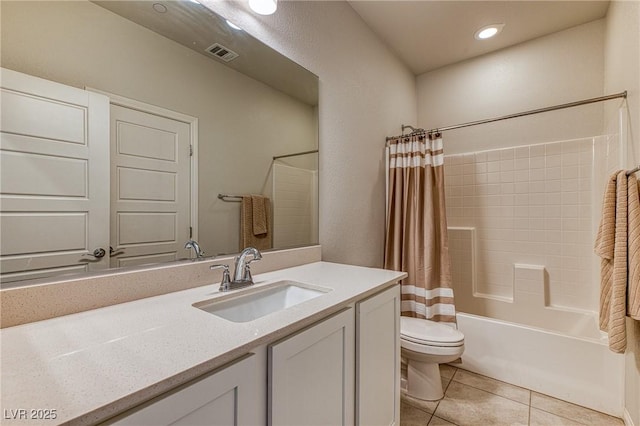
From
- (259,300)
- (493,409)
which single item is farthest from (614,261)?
(259,300)

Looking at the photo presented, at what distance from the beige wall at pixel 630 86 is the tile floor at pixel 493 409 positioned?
228 mm

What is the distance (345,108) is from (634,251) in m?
1.66

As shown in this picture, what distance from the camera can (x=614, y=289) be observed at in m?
1.28

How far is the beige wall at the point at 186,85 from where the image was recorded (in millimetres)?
805

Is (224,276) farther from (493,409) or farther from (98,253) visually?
(493,409)

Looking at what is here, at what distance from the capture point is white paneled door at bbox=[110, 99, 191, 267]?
3.14ft

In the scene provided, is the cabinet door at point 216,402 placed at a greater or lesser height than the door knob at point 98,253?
lesser

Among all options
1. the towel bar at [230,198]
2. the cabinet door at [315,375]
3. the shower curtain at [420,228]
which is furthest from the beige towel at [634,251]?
the towel bar at [230,198]

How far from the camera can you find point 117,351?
61cm

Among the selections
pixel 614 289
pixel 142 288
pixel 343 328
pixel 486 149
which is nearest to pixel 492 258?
pixel 486 149

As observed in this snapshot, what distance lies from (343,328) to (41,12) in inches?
53.2

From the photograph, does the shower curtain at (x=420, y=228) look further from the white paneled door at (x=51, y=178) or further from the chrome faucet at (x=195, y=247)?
the white paneled door at (x=51, y=178)

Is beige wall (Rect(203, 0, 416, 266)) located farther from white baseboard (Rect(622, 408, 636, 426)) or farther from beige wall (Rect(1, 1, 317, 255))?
white baseboard (Rect(622, 408, 636, 426))

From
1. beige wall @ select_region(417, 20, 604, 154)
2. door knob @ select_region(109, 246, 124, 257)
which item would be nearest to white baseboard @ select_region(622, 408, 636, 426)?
beige wall @ select_region(417, 20, 604, 154)
